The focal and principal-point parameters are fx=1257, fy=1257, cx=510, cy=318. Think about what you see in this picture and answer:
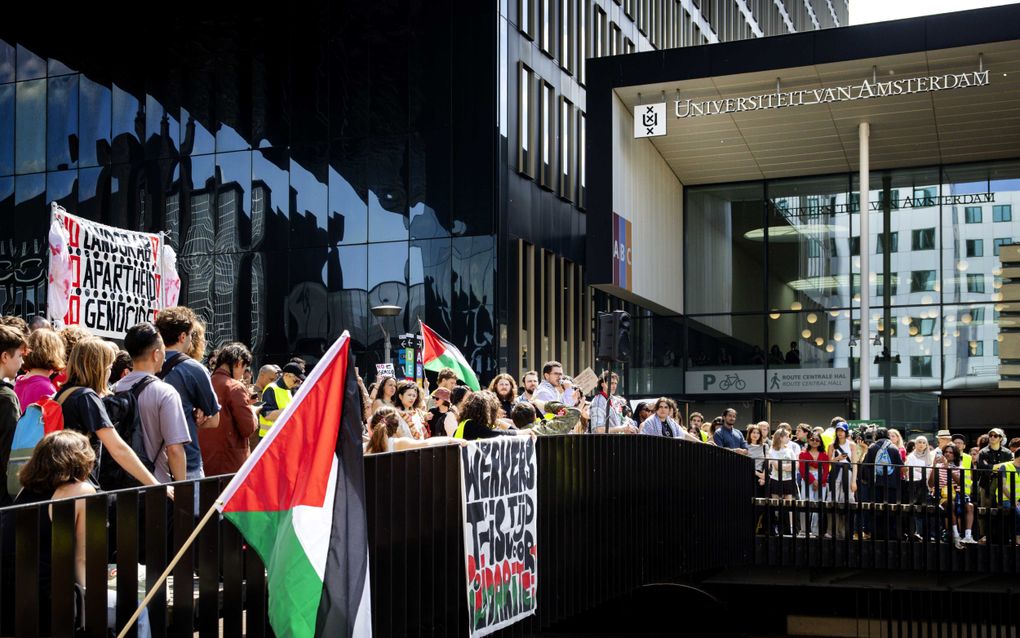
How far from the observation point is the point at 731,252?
3850cm

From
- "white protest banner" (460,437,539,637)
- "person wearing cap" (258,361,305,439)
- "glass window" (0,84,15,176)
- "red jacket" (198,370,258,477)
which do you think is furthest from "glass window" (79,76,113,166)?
"red jacket" (198,370,258,477)

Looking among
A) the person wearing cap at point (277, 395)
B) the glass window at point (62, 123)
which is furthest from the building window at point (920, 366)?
the person wearing cap at point (277, 395)

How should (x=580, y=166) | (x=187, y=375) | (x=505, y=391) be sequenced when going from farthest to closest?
(x=580, y=166) < (x=505, y=391) < (x=187, y=375)

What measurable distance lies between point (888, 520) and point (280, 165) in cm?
1805

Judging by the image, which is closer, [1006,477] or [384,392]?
[384,392]

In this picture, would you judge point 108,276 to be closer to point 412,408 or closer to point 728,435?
point 412,408

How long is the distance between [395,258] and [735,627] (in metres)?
12.3

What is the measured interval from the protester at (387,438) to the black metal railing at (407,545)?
2.13 ft

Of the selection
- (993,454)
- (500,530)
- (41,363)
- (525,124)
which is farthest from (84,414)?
(525,124)

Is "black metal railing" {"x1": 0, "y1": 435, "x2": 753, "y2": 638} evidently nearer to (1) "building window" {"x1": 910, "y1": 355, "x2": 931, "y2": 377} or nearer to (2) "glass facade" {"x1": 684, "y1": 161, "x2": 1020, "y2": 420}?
(1) "building window" {"x1": 910, "y1": 355, "x2": 931, "y2": 377}

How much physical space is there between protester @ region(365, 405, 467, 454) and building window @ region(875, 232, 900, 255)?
29.3 metres

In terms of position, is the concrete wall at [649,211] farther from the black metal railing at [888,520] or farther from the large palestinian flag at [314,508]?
the large palestinian flag at [314,508]

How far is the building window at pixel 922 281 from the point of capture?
117 feet

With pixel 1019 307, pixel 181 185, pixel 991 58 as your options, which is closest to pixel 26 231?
pixel 181 185
